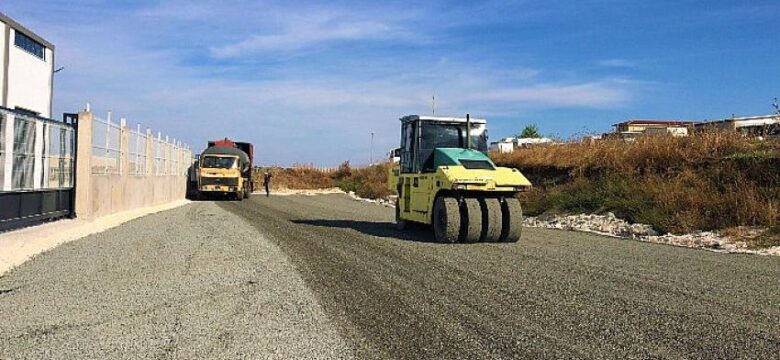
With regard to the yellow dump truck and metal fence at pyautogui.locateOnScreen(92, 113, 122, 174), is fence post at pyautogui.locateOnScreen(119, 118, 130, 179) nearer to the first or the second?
metal fence at pyautogui.locateOnScreen(92, 113, 122, 174)

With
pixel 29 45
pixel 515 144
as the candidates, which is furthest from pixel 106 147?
pixel 515 144

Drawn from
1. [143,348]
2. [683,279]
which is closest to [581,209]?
[683,279]

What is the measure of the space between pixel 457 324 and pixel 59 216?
13.0 meters

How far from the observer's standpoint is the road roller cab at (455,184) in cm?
1424

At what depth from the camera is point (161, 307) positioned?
7.62m

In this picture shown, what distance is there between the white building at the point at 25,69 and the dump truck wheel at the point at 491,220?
27.5 metres

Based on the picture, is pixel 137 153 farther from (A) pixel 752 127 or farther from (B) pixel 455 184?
(A) pixel 752 127

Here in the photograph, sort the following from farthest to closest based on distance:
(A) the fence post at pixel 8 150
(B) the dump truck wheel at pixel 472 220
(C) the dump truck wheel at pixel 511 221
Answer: (C) the dump truck wheel at pixel 511 221
(B) the dump truck wheel at pixel 472 220
(A) the fence post at pixel 8 150

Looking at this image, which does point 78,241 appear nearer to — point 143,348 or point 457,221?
point 457,221

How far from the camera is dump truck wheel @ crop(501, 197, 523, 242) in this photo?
14.4 meters

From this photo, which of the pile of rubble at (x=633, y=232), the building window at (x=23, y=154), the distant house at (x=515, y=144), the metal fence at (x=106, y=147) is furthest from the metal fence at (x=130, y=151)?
the distant house at (x=515, y=144)

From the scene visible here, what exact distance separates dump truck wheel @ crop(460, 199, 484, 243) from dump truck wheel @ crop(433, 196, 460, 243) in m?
0.19

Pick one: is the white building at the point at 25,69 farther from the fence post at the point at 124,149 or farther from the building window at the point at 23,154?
the building window at the point at 23,154

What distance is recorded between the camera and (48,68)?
43.2 meters
